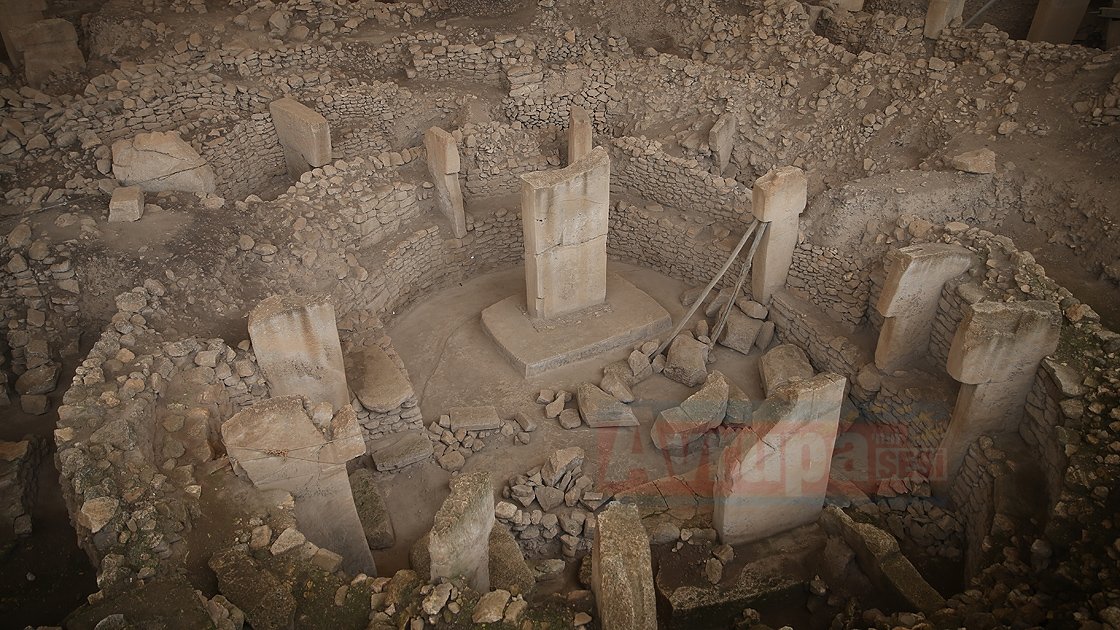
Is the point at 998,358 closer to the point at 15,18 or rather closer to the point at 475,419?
the point at 475,419

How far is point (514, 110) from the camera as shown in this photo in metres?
11.4

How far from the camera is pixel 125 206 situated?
880 cm

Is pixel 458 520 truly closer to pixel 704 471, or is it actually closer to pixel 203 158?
pixel 704 471

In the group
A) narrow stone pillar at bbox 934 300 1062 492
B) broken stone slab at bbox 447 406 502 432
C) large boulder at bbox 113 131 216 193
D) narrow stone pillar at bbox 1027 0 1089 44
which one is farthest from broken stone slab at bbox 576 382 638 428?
narrow stone pillar at bbox 1027 0 1089 44

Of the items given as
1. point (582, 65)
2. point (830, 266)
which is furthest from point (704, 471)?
point (582, 65)

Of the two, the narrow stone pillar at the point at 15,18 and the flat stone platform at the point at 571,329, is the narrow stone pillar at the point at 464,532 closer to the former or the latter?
the flat stone platform at the point at 571,329

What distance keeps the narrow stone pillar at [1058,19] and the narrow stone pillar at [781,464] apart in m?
7.11

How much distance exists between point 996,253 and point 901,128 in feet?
9.15

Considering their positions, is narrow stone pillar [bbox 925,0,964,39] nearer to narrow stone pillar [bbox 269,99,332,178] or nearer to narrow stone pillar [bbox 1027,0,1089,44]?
narrow stone pillar [bbox 1027,0,1089,44]

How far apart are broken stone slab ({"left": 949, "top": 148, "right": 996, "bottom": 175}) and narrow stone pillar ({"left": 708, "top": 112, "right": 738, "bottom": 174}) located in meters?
2.91

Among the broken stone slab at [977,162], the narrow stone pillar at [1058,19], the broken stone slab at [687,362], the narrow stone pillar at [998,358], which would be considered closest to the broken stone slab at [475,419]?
the broken stone slab at [687,362]

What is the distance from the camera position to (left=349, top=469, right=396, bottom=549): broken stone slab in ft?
24.3

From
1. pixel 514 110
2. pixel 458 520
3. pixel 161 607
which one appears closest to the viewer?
pixel 161 607

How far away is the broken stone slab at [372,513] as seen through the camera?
7.40 meters
